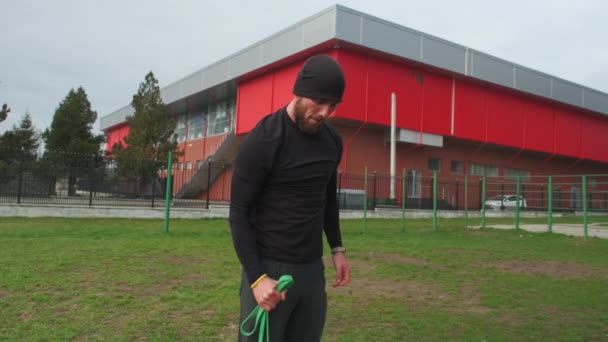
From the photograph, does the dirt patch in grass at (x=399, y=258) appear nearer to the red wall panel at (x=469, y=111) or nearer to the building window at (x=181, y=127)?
the red wall panel at (x=469, y=111)

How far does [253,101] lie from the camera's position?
29.5 m

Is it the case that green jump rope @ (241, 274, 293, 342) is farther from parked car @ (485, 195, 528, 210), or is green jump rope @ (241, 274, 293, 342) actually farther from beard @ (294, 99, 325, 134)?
parked car @ (485, 195, 528, 210)

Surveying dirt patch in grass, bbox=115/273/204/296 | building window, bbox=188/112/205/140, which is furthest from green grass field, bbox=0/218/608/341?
building window, bbox=188/112/205/140

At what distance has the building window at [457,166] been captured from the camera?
3112cm

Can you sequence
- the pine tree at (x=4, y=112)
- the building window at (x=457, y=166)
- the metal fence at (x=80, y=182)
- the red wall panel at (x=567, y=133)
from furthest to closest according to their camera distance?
the red wall panel at (x=567, y=133), the building window at (x=457, y=166), the pine tree at (x=4, y=112), the metal fence at (x=80, y=182)

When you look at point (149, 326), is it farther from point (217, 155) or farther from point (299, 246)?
point (217, 155)

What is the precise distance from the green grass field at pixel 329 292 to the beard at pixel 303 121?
2.63 meters

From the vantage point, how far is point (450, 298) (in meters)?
5.87

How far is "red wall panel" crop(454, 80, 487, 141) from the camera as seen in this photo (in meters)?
29.0

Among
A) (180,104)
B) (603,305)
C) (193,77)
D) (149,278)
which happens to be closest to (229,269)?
(149,278)

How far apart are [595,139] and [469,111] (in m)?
14.9

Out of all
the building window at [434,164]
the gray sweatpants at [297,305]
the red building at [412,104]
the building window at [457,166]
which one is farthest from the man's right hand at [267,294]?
the building window at [457,166]

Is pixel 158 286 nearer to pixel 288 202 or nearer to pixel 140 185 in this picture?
pixel 288 202

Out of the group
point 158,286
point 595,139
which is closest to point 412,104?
point 595,139
